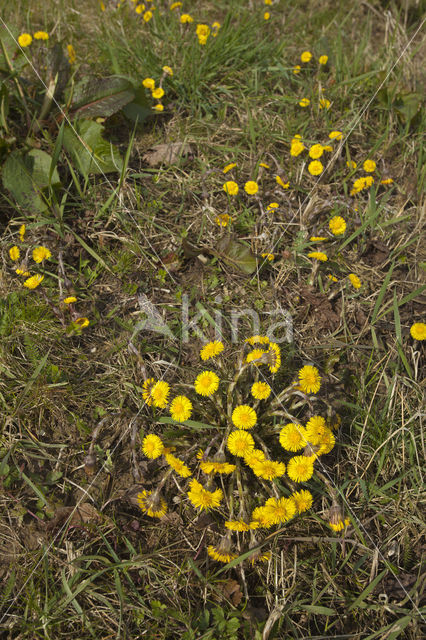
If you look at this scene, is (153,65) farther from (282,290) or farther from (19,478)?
(19,478)

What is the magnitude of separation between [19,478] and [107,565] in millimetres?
468

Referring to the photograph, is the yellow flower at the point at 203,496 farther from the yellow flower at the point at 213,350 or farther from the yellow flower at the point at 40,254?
the yellow flower at the point at 40,254

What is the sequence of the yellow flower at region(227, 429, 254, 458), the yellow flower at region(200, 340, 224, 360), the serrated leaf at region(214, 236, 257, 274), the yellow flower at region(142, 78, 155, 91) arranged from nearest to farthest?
the yellow flower at region(227, 429, 254, 458) → the yellow flower at region(200, 340, 224, 360) → the serrated leaf at region(214, 236, 257, 274) → the yellow flower at region(142, 78, 155, 91)

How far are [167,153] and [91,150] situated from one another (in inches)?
17.4

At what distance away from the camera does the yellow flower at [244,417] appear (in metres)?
1.79

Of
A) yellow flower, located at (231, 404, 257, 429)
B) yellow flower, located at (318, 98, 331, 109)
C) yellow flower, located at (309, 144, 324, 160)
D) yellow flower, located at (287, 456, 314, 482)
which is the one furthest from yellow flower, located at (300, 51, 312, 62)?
yellow flower, located at (287, 456, 314, 482)

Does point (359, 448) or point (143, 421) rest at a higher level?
point (143, 421)

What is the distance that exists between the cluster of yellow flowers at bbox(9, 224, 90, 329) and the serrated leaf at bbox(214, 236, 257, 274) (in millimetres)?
749

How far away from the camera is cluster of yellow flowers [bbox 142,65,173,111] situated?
9.52ft

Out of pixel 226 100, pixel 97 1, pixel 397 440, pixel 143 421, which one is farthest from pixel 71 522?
pixel 97 1

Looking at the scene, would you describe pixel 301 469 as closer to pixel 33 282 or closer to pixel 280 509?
pixel 280 509

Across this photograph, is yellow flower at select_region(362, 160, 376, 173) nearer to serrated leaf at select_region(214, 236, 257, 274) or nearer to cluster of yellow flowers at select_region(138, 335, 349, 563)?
serrated leaf at select_region(214, 236, 257, 274)

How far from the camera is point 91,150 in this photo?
261 centimetres

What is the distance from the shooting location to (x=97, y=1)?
137 inches
